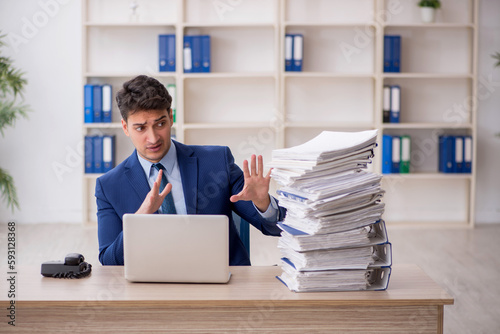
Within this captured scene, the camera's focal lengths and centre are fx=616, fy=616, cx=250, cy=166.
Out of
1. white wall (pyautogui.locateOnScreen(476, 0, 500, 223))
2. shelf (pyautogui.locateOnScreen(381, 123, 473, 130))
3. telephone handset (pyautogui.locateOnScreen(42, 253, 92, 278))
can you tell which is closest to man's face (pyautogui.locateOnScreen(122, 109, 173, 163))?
telephone handset (pyautogui.locateOnScreen(42, 253, 92, 278))

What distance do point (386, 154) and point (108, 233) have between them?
3795 mm

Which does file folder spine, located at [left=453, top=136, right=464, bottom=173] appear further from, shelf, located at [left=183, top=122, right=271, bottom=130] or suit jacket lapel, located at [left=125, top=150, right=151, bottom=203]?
suit jacket lapel, located at [left=125, top=150, right=151, bottom=203]

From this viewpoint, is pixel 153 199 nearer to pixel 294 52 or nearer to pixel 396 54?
pixel 294 52

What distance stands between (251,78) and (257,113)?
0.33 metres

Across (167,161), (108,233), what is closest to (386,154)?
(167,161)

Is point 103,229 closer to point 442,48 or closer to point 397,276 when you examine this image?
point 397,276

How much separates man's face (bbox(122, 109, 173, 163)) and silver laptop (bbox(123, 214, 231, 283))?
478mm

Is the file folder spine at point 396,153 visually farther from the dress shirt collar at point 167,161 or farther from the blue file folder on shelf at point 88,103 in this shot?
the dress shirt collar at point 167,161

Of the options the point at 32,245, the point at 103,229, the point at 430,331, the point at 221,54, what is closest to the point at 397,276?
the point at 430,331


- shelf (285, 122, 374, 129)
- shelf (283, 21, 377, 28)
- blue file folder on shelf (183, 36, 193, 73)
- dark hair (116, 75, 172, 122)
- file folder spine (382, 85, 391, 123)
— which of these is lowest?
shelf (285, 122, 374, 129)

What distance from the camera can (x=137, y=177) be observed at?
2.18 meters

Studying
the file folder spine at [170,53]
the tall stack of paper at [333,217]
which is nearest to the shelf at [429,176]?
the file folder spine at [170,53]

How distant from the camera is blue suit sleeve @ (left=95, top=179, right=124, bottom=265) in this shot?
79.2 inches

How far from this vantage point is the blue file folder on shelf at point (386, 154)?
17.9 ft
